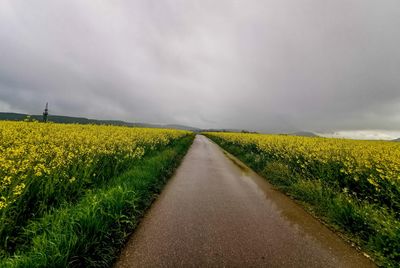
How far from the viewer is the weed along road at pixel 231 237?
311 centimetres

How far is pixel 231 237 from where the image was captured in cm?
373

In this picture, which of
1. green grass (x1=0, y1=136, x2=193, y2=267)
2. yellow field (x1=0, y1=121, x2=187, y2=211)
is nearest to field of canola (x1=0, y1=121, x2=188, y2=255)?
yellow field (x1=0, y1=121, x2=187, y2=211)

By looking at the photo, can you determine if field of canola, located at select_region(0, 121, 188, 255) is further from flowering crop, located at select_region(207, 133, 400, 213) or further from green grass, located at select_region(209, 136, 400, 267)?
flowering crop, located at select_region(207, 133, 400, 213)

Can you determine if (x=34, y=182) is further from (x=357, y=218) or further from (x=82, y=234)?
(x=357, y=218)

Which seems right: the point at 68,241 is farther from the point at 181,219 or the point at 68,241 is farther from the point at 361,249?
the point at 361,249

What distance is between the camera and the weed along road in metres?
3.11

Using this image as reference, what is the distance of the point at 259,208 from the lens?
5309 millimetres

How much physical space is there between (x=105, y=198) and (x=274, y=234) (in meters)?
3.70

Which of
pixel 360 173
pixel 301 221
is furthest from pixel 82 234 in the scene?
pixel 360 173

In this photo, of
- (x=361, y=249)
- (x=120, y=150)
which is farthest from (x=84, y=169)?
(x=361, y=249)

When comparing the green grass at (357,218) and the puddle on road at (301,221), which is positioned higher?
the green grass at (357,218)

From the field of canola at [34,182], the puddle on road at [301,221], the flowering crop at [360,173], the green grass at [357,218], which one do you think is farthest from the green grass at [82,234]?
the flowering crop at [360,173]

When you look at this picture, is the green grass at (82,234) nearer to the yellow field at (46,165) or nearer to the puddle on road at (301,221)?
the yellow field at (46,165)

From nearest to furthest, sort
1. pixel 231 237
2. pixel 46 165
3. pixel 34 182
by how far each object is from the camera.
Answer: pixel 231 237 < pixel 34 182 < pixel 46 165
